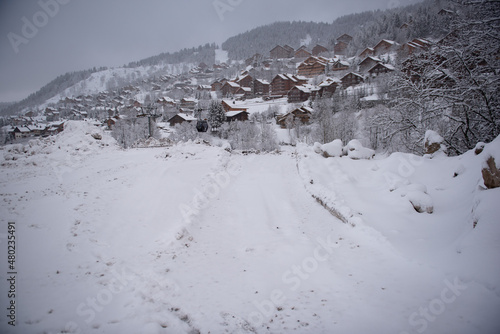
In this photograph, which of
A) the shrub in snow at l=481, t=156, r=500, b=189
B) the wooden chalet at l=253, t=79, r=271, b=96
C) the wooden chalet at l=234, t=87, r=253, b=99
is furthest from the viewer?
the wooden chalet at l=234, t=87, r=253, b=99

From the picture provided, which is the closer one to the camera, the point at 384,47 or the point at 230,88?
the point at 384,47

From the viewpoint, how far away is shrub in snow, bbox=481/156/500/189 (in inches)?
245

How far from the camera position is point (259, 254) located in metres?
6.98

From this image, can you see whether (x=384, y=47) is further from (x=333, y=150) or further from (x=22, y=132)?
(x=22, y=132)

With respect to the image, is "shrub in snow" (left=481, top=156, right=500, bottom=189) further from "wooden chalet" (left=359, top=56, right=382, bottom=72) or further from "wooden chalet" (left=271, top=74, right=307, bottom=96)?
"wooden chalet" (left=271, top=74, right=307, bottom=96)

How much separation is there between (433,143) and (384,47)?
274 ft

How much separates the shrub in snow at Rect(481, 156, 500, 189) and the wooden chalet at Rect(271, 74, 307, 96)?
7260 cm

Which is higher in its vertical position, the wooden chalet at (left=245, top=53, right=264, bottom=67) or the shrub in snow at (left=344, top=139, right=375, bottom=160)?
the wooden chalet at (left=245, top=53, right=264, bottom=67)

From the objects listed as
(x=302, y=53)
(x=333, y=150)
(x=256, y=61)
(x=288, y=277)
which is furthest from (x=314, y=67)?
(x=288, y=277)

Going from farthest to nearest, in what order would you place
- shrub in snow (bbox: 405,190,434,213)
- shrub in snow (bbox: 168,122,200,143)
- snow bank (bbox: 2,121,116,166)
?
1. shrub in snow (bbox: 168,122,200,143)
2. snow bank (bbox: 2,121,116,166)
3. shrub in snow (bbox: 405,190,434,213)

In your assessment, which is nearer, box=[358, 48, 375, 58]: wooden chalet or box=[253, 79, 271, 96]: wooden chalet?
box=[358, 48, 375, 58]: wooden chalet

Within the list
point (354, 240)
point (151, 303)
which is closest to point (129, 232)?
point (151, 303)

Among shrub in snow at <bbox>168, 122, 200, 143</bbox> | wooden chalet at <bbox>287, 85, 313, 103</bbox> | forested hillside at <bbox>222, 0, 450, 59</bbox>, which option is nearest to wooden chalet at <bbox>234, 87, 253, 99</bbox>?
wooden chalet at <bbox>287, 85, 313, 103</bbox>

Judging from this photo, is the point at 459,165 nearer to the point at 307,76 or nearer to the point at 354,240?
the point at 354,240
